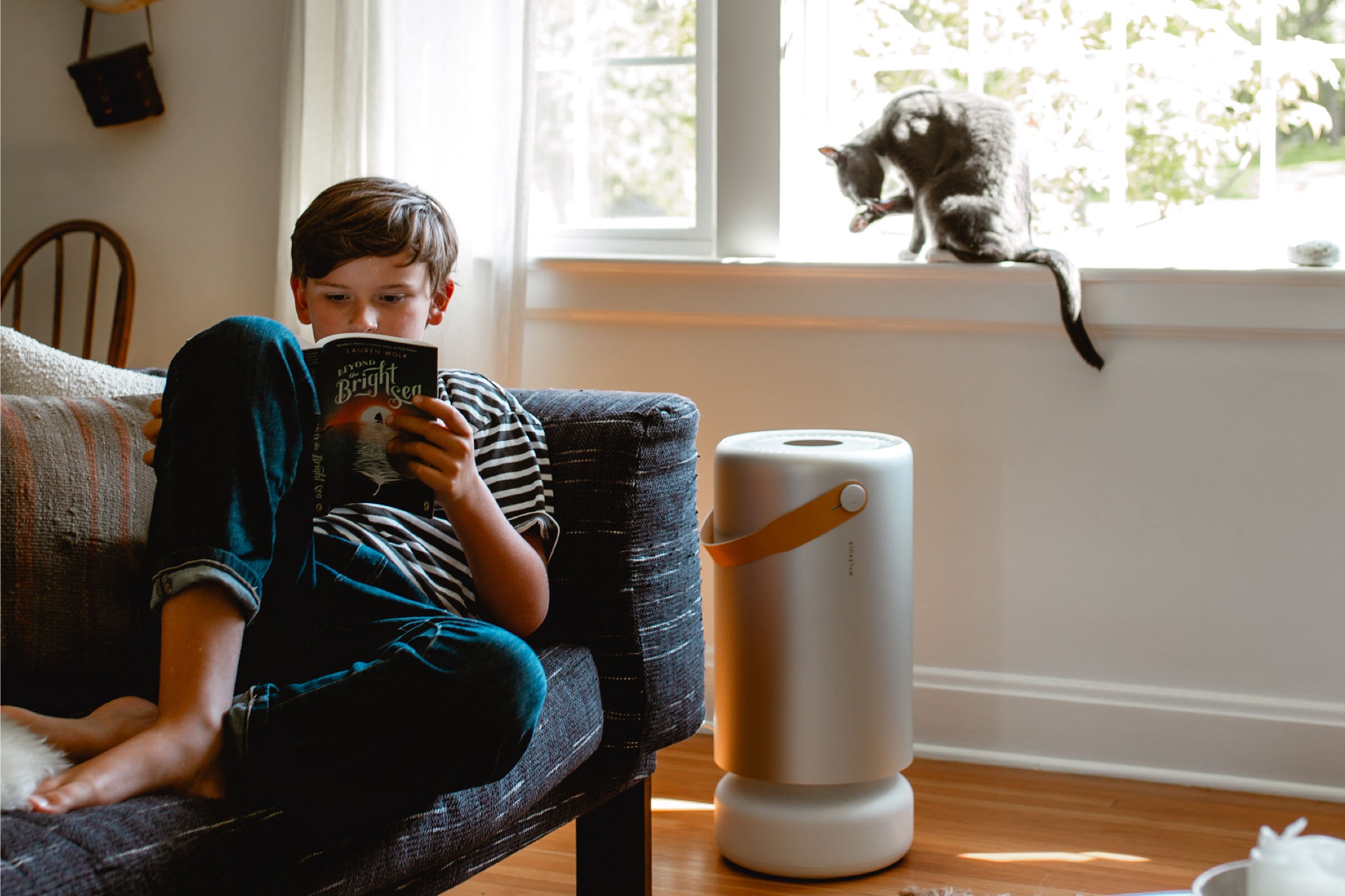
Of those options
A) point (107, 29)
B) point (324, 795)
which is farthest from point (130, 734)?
point (107, 29)

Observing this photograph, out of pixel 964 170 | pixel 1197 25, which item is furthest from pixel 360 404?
pixel 1197 25

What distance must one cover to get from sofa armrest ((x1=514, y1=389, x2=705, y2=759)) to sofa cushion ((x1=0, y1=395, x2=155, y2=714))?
437mm

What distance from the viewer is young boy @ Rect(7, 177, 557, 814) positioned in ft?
3.06

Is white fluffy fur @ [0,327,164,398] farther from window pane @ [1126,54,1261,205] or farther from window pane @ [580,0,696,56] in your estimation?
window pane @ [1126,54,1261,205]

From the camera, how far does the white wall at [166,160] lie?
2.46 m

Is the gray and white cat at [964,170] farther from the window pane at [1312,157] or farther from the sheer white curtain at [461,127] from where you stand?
the sheer white curtain at [461,127]

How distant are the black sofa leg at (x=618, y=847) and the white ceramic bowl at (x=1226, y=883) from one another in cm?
86

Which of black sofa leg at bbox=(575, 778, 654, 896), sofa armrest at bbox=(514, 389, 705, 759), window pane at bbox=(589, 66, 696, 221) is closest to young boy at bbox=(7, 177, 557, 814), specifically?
sofa armrest at bbox=(514, 389, 705, 759)

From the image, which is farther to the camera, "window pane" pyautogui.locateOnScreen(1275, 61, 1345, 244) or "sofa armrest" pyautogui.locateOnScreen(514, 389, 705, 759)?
"window pane" pyautogui.locateOnScreen(1275, 61, 1345, 244)

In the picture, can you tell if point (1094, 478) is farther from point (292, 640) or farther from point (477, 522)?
point (292, 640)

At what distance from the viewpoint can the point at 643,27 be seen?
7.43 feet

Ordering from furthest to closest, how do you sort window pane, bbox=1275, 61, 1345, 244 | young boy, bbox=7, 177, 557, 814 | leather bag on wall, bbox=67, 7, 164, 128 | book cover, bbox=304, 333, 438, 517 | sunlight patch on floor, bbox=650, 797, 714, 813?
leather bag on wall, bbox=67, 7, 164, 128
window pane, bbox=1275, 61, 1345, 244
sunlight patch on floor, bbox=650, 797, 714, 813
book cover, bbox=304, 333, 438, 517
young boy, bbox=7, 177, 557, 814

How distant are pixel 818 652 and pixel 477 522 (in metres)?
Answer: 0.60

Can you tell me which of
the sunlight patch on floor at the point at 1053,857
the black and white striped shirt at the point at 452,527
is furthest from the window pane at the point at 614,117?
the sunlight patch on floor at the point at 1053,857
